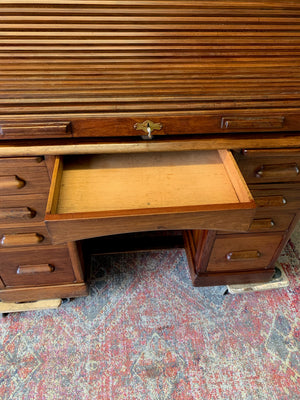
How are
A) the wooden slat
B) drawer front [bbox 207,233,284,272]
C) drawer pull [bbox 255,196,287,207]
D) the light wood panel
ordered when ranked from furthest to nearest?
drawer front [bbox 207,233,284,272] → drawer pull [bbox 255,196,287,207] → the light wood panel → the wooden slat

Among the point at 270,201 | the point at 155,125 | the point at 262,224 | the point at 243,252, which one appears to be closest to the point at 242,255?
the point at 243,252

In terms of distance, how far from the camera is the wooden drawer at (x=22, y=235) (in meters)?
0.97

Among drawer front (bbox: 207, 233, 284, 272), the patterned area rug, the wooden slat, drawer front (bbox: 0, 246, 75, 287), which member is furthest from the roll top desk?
the patterned area rug

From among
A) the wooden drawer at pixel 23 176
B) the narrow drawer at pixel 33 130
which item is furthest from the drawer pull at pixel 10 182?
the narrow drawer at pixel 33 130

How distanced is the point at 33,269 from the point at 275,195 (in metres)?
0.93

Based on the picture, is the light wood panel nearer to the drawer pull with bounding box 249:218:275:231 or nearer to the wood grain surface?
the wood grain surface

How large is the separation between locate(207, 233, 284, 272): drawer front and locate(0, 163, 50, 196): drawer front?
67 cm

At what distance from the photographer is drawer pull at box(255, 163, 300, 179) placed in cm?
92

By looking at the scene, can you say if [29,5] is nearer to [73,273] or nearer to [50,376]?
[73,273]

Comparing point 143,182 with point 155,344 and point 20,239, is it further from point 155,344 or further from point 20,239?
point 155,344

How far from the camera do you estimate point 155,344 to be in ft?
3.81

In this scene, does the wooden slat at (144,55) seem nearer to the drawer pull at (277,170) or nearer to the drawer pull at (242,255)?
the drawer pull at (277,170)

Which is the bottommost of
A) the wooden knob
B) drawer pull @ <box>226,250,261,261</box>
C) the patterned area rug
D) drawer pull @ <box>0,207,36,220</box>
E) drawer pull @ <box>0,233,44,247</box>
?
the patterned area rug

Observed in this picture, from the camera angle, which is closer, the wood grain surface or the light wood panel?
the wood grain surface
